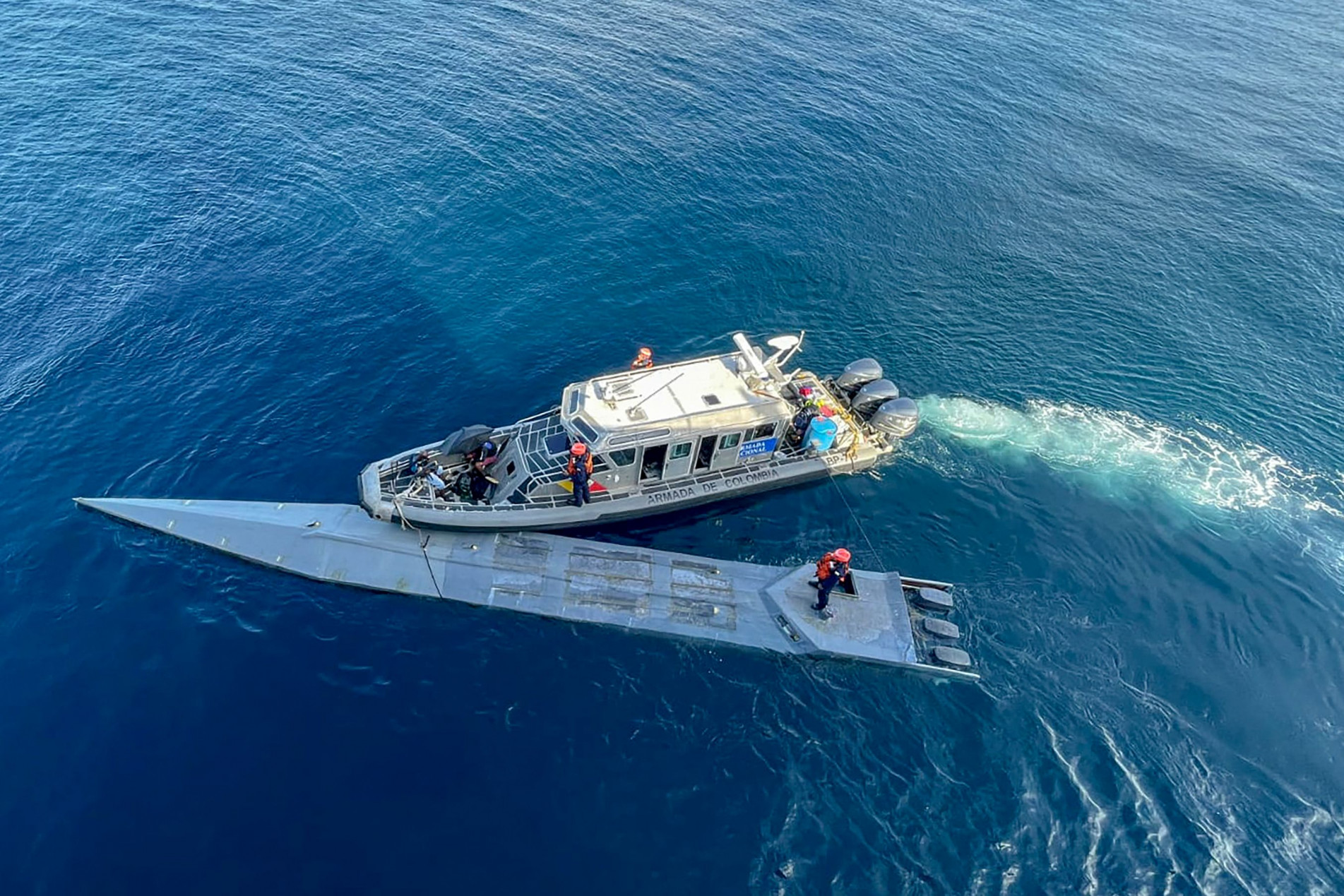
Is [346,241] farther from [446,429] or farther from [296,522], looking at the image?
[296,522]

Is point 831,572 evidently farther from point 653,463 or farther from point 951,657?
point 653,463

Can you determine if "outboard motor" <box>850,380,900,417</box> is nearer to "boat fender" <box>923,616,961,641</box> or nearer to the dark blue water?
the dark blue water

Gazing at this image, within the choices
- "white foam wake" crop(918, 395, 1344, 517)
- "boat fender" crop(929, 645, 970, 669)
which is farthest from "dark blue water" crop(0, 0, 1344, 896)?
"boat fender" crop(929, 645, 970, 669)

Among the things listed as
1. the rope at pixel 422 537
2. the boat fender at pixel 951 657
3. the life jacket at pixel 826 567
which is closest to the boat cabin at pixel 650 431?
the rope at pixel 422 537

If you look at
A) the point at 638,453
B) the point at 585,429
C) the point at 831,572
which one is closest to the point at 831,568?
the point at 831,572

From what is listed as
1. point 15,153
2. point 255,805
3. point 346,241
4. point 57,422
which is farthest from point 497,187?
point 255,805
